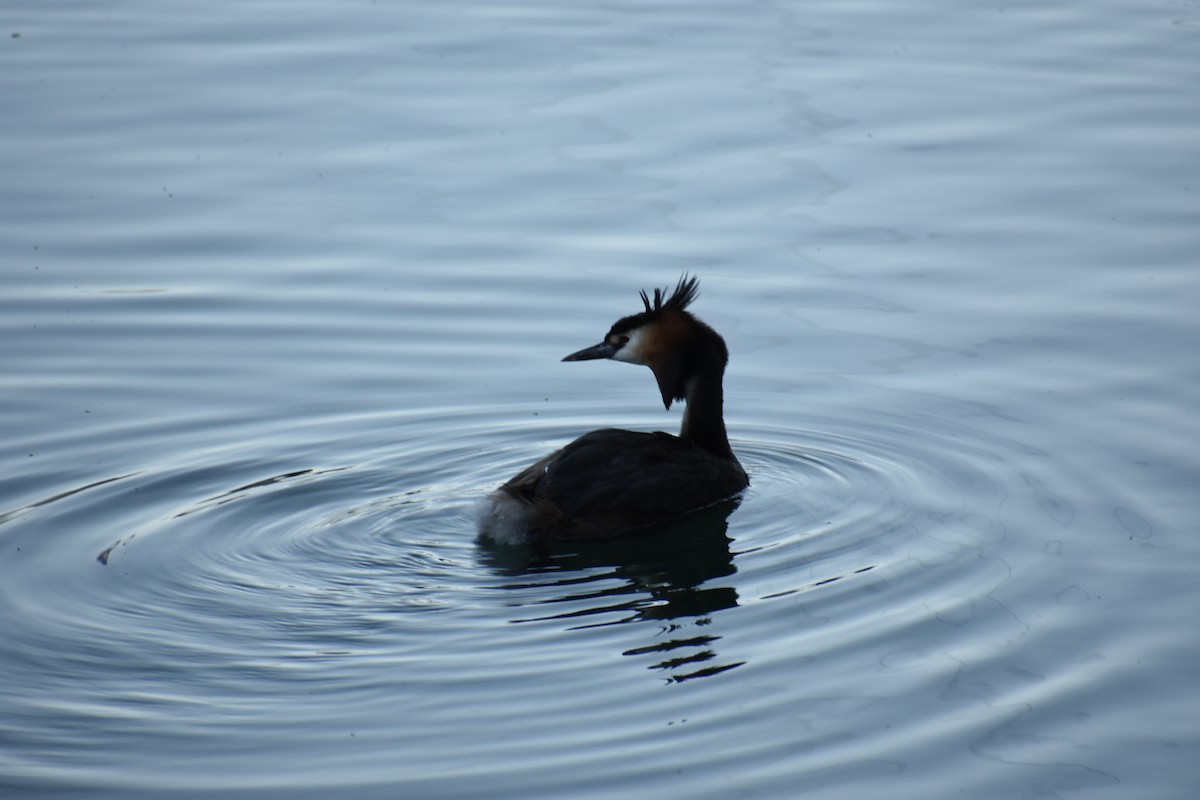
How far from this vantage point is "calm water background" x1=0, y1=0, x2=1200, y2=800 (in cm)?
603

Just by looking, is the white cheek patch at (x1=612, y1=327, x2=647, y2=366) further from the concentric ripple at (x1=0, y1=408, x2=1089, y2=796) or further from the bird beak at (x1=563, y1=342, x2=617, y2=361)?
the concentric ripple at (x1=0, y1=408, x2=1089, y2=796)

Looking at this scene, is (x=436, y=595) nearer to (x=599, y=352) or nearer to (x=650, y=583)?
(x=650, y=583)

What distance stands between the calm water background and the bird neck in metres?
0.34

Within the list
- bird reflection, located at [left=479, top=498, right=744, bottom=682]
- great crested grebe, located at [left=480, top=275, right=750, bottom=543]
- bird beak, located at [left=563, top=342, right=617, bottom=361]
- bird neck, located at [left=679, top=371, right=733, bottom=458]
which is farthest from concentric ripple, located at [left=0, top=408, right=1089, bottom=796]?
bird beak, located at [left=563, top=342, right=617, bottom=361]

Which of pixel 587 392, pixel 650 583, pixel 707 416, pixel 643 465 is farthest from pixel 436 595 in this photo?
pixel 587 392

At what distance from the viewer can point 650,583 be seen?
742cm

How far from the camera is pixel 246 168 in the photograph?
512 inches

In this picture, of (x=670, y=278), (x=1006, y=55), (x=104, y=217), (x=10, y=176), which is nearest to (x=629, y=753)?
(x=670, y=278)

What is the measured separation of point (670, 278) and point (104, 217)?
4.18 m

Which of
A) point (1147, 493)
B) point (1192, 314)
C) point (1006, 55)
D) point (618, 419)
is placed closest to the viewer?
point (1147, 493)

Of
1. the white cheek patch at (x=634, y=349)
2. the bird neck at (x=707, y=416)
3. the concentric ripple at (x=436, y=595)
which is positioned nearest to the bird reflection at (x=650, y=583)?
the concentric ripple at (x=436, y=595)

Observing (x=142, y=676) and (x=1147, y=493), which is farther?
(x=1147, y=493)

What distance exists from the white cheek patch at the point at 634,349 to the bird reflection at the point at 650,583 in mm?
963

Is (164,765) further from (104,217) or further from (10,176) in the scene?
(10,176)
